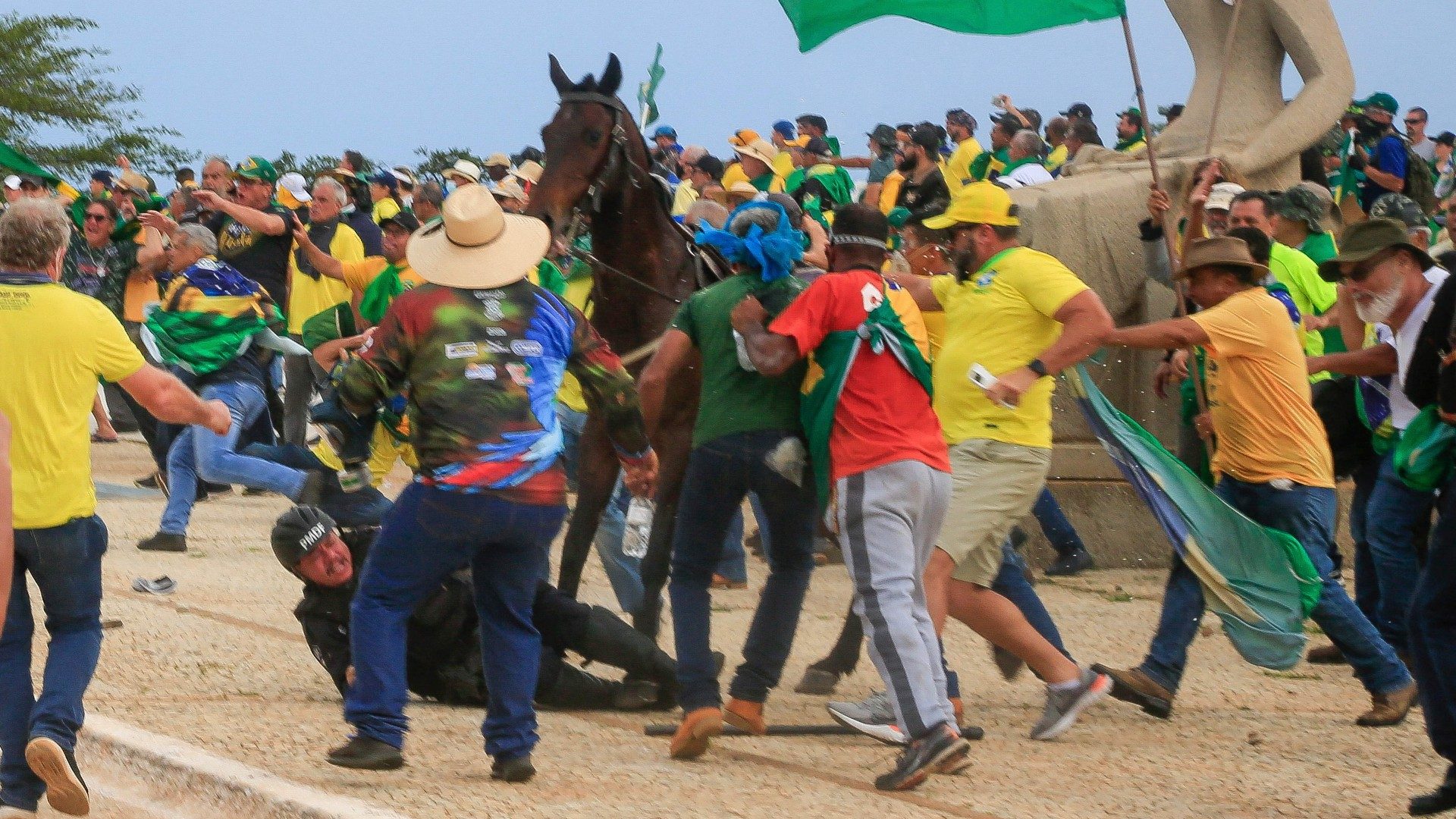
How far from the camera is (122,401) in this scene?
18.4 meters

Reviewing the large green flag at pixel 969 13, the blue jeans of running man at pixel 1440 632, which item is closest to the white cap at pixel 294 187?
the large green flag at pixel 969 13

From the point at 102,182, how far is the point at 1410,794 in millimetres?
16333

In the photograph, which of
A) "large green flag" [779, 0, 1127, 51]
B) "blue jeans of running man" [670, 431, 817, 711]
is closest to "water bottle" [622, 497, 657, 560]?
"blue jeans of running man" [670, 431, 817, 711]

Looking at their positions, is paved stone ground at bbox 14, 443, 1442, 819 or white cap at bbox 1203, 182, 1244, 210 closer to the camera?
paved stone ground at bbox 14, 443, 1442, 819

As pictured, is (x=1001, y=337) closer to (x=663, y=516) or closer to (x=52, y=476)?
(x=663, y=516)

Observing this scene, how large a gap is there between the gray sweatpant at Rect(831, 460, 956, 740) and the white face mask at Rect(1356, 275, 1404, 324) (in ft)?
5.27

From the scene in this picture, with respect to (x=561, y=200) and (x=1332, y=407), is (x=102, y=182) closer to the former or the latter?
(x=561, y=200)

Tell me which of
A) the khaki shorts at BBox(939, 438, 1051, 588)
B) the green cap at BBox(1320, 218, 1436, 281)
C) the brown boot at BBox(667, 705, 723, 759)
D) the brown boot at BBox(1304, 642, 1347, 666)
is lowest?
the brown boot at BBox(1304, 642, 1347, 666)

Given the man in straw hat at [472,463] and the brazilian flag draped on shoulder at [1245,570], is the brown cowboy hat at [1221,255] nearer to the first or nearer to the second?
the brazilian flag draped on shoulder at [1245,570]

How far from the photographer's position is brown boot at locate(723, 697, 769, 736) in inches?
259

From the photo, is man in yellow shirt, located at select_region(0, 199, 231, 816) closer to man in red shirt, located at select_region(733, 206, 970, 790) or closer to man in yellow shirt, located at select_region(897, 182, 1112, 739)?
man in red shirt, located at select_region(733, 206, 970, 790)

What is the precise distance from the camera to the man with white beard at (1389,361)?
632cm

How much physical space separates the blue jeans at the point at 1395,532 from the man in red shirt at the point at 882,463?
2316 millimetres

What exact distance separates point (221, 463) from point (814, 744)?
17.9 ft
